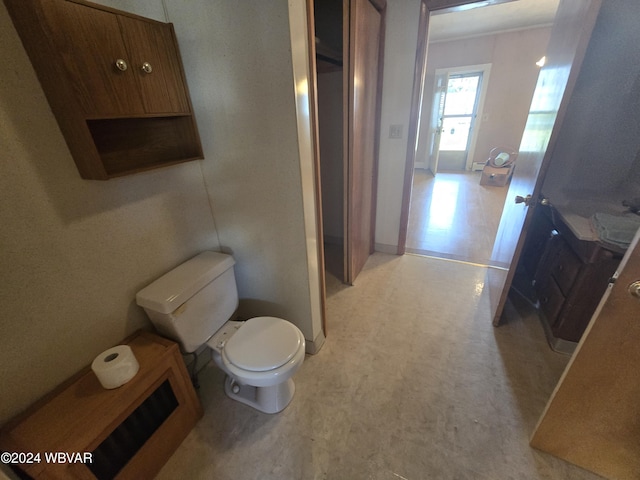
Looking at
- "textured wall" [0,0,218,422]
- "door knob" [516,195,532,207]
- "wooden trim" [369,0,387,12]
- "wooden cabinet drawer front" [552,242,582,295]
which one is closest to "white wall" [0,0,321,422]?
"textured wall" [0,0,218,422]

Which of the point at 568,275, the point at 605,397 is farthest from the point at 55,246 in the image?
the point at 568,275

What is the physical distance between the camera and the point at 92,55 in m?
0.83

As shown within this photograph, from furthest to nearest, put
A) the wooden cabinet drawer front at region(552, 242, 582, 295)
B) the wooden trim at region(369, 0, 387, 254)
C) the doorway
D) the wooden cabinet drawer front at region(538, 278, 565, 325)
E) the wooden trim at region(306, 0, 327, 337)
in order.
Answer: the doorway < the wooden trim at region(369, 0, 387, 254) < the wooden cabinet drawer front at region(538, 278, 565, 325) < the wooden cabinet drawer front at region(552, 242, 582, 295) < the wooden trim at region(306, 0, 327, 337)

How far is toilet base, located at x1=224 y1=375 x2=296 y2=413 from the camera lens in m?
1.31

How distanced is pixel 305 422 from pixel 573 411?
1.07m

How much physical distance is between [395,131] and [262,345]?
79.6 inches

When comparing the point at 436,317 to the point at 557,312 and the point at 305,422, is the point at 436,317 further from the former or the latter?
the point at 305,422

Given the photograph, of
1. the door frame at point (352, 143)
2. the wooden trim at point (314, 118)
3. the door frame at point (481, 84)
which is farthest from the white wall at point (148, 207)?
the door frame at point (481, 84)

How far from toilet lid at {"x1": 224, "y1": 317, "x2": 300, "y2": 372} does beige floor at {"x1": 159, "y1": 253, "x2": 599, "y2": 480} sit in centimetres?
39

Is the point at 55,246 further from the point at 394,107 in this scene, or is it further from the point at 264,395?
the point at 394,107

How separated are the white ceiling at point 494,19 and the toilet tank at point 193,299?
4.09 meters

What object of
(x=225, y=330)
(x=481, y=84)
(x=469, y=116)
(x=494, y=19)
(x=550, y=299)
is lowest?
(x=550, y=299)

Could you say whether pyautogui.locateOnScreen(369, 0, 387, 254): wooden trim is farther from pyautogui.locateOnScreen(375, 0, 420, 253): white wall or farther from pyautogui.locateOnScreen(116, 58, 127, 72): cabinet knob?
pyautogui.locateOnScreen(116, 58, 127, 72): cabinet knob

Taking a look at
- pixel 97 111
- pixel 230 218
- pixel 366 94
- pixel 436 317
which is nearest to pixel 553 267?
pixel 436 317
